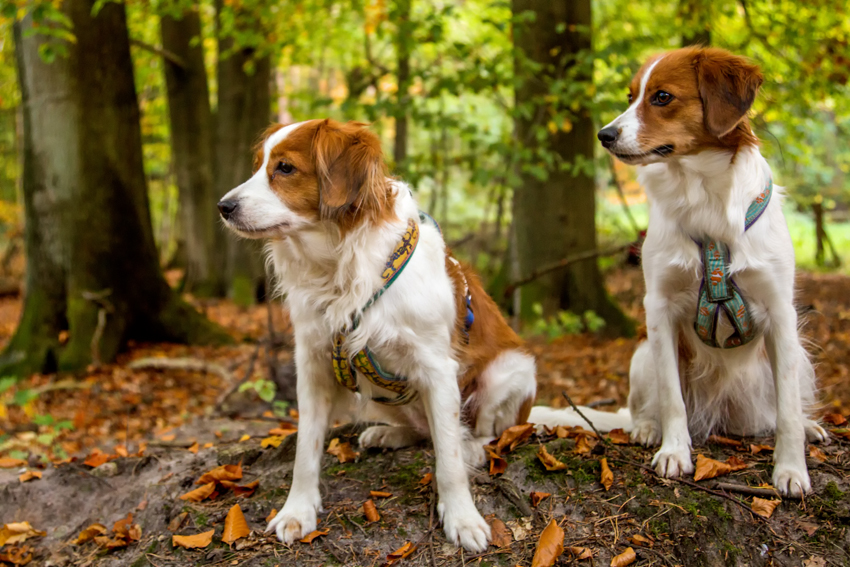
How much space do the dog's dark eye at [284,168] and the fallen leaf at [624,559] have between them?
1958 millimetres

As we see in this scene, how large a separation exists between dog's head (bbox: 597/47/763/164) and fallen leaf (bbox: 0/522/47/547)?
3.19 metres

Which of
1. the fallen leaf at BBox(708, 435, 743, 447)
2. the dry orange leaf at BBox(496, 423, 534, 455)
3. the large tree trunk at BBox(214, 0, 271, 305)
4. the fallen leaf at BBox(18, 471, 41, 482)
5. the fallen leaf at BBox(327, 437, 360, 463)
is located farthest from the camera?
the large tree trunk at BBox(214, 0, 271, 305)

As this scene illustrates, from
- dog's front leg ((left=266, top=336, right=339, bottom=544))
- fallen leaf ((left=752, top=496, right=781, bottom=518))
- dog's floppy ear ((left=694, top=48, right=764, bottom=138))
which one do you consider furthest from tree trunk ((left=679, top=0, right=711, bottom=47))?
dog's front leg ((left=266, top=336, right=339, bottom=544))

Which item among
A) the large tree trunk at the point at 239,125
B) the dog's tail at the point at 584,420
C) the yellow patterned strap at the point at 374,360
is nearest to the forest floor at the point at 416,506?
the dog's tail at the point at 584,420

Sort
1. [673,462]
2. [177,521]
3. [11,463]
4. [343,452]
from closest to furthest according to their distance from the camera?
[673,462], [177,521], [343,452], [11,463]

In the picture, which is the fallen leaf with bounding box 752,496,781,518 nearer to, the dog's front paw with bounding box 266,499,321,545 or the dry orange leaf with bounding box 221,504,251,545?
the dog's front paw with bounding box 266,499,321,545

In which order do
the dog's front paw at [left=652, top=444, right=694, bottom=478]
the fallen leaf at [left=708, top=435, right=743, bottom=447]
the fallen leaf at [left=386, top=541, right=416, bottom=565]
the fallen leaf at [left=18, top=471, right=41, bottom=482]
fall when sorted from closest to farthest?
the fallen leaf at [left=386, top=541, right=416, bottom=565], the dog's front paw at [left=652, top=444, right=694, bottom=478], the fallen leaf at [left=708, top=435, right=743, bottom=447], the fallen leaf at [left=18, top=471, right=41, bottom=482]

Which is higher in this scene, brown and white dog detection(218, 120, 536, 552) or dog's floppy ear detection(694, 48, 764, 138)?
dog's floppy ear detection(694, 48, 764, 138)

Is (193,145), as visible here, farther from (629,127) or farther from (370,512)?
(629,127)

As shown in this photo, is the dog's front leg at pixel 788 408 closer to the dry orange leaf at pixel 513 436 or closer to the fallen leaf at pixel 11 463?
the dry orange leaf at pixel 513 436

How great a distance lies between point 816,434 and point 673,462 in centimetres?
76

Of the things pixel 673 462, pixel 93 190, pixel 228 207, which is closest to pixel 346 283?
pixel 228 207

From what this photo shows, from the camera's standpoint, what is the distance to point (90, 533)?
2.95m

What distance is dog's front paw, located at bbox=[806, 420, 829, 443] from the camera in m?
2.92
